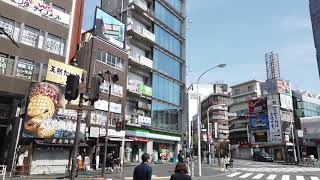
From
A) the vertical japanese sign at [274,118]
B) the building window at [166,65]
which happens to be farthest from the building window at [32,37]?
the vertical japanese sign at [274,118]

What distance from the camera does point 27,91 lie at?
83.6 ft

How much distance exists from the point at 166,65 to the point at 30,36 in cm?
2412

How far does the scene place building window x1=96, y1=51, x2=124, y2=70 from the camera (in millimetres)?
35559

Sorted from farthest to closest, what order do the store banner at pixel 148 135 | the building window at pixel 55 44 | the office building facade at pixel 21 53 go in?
the store banner at pixel 148 135 → the building window at pixel 55 44 → the office building facade at pixel 21 53

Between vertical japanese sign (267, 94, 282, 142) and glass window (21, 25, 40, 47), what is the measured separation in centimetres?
5141

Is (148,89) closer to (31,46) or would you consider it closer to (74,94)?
(31,46)

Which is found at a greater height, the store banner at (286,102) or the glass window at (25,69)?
the store banner at (286,102)

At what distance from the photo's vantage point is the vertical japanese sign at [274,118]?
2625 inches

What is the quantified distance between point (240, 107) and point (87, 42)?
211 ft

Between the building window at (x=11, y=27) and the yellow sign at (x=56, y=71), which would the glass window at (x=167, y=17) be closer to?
the yellow sign at (x=56, y=71)

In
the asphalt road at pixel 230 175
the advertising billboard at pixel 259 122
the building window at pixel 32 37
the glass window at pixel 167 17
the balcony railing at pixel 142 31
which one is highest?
the glass window at pixel 167 17

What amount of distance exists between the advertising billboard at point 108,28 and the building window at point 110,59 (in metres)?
1.98

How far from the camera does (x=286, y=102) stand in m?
71.6

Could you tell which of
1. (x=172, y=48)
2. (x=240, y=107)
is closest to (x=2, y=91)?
(x=172, y=48)
